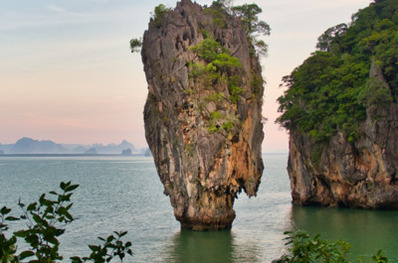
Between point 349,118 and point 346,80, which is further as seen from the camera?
point 346,80

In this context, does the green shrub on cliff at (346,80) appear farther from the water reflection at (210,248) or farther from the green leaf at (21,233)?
the green leaf at (21,233)

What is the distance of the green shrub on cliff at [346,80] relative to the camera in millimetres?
37594

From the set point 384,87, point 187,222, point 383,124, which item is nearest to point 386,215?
point 383,124

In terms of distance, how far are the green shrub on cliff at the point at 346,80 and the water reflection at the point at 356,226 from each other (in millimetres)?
6108

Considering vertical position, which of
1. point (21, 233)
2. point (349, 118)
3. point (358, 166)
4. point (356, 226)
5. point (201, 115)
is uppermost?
point (349, 118)

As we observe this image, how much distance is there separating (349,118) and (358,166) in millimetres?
4006

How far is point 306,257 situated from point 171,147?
84.8 feet

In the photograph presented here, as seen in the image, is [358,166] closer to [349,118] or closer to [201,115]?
[349,118]

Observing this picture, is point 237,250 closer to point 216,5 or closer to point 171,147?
point 171,147

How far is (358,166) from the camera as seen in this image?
38938 millimetres

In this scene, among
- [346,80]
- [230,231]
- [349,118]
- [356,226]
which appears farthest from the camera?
[346,80]

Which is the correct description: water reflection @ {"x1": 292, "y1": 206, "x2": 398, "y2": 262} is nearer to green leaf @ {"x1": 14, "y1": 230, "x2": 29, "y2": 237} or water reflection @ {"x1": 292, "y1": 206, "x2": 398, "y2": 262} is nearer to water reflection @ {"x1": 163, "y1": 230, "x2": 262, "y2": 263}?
water reflection @ {"x1": 163, "y1": 230, "x2": 262, "y2": 263}

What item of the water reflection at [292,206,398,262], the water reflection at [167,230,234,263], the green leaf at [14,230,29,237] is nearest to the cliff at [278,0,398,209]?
the water reflection at [292,206,398,262]

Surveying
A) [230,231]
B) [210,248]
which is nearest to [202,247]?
[210,248]
